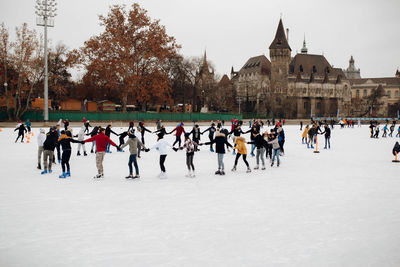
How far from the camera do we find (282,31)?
3816 inches

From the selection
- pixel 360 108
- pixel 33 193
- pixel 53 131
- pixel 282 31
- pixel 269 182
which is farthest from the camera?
pixel 360 108

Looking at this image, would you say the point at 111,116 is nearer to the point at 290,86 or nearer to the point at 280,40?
the point at 290,86

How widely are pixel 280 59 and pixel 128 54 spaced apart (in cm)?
6240

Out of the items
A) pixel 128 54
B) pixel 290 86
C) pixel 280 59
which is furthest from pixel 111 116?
pixel 290 86

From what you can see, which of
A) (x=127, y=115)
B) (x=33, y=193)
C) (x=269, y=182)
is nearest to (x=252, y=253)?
(x=269, y=182)

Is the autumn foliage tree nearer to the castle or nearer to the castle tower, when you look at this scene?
the castle

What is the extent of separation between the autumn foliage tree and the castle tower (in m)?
51.5

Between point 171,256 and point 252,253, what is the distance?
3.83ft

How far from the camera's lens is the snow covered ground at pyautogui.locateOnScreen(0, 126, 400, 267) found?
4.65m

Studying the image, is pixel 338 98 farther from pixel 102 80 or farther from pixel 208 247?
pixel 208 247

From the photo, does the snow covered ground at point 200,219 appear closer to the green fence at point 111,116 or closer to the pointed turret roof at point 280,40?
the green fence at point 111,116

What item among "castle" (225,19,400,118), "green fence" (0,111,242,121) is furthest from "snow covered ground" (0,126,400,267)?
"castle" (225,19,400,118)

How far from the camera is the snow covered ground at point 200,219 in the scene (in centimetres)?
465

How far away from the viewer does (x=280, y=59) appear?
94.8m
